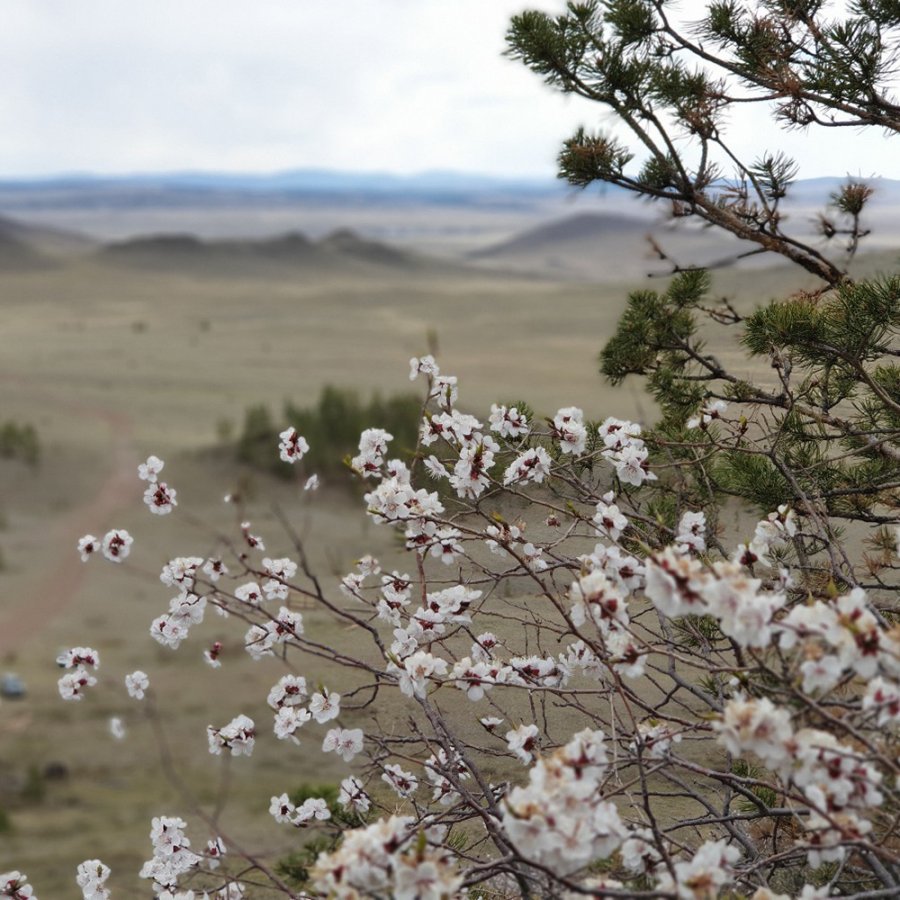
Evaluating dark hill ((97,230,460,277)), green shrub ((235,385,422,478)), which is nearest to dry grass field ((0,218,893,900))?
green shrub ((235,385,422,478))

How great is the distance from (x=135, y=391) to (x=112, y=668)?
77.4ft

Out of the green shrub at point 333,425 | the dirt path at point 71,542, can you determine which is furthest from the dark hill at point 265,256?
the green shrub at point 333,425

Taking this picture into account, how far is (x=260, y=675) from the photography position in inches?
576

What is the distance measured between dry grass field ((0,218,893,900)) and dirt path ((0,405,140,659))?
0.06 metres

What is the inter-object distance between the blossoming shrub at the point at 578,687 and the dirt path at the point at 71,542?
12.0 metres

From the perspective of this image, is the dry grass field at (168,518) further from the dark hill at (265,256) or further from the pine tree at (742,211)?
the dark hill at (265,256)

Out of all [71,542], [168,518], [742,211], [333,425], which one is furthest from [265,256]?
[742,211]

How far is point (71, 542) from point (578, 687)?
18.6 metres

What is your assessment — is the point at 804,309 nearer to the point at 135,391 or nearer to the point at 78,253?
the point at 135,391

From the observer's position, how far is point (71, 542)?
67.5ft

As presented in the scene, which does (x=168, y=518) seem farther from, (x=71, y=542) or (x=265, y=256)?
(x=265, y=256)

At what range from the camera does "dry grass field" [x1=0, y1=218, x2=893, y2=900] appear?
1034cm

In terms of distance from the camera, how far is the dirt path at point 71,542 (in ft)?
52.7

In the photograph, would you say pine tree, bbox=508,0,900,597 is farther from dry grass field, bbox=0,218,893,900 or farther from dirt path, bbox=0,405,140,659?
dirt path, bbox=0,405,140,659
